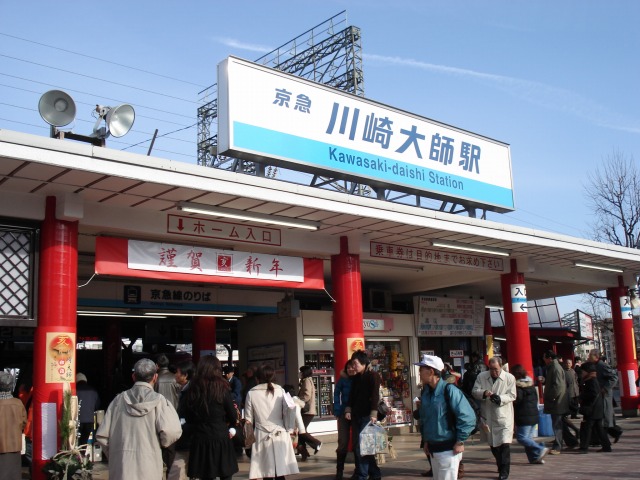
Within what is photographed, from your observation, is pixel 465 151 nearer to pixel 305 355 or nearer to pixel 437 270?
pixel 437 270

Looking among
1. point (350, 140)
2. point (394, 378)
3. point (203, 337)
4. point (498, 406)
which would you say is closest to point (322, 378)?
point (394, 378)

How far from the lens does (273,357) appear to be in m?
15.9

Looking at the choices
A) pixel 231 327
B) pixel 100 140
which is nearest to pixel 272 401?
pixel 100 140

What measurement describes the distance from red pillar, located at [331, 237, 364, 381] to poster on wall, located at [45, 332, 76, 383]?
4.66 meters

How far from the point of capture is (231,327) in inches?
762

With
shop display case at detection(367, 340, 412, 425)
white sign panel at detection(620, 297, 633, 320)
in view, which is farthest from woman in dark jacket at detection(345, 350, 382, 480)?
white sign panel at detection(620, 297, 633, 320)

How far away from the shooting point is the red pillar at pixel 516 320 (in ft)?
51.1

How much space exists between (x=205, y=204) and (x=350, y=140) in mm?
4288

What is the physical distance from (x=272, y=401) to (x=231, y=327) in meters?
11.8

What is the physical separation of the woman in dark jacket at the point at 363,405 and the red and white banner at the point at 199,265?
2768mm

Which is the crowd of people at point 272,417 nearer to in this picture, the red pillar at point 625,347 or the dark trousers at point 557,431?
the dark trousers at point 557,431

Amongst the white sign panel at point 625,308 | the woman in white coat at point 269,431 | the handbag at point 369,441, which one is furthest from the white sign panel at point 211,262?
the white sign panel at point 625,308

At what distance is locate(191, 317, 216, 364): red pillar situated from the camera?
52.3 ft

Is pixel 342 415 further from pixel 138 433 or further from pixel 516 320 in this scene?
pixel 516 320
